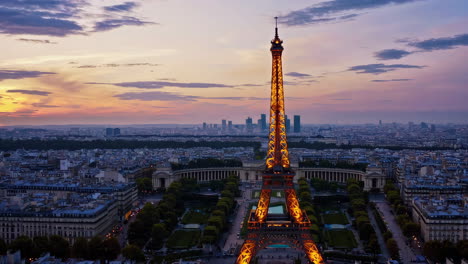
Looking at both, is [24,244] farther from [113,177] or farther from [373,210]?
[373,210]

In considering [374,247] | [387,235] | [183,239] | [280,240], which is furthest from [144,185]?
[280,240]

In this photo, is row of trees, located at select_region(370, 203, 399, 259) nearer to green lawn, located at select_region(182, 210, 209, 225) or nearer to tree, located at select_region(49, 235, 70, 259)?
green lawn, located at select_region(182, 210, 209, 225)

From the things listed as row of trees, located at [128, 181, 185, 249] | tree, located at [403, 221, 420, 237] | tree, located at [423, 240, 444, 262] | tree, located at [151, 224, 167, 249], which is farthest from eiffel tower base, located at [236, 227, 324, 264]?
tree, located at [403, 221, 420, 237]

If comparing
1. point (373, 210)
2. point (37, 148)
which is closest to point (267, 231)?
point (373, 210)

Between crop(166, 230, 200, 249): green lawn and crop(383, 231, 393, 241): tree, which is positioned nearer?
crop(383, 231, 393, 241): tree

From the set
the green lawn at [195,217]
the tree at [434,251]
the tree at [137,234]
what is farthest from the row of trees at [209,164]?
the tree at [434,251]

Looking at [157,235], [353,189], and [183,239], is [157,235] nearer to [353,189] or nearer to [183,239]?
[183,239]
